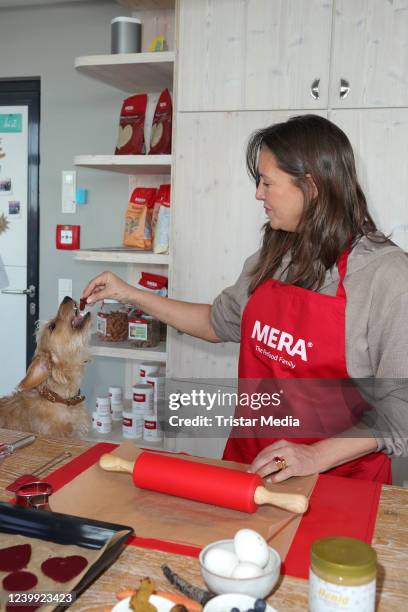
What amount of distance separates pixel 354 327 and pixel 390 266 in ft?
0.54

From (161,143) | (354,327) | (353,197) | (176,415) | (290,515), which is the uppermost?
(161,143)

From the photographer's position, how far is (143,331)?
2.75 meters

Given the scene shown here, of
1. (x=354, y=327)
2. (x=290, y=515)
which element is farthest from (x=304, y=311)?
(x=290, y=515)

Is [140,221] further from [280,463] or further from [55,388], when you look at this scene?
[280,463]

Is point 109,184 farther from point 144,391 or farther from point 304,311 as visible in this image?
point 304,311

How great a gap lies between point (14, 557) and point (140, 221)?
6.78 ft

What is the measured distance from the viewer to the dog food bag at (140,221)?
285 cm

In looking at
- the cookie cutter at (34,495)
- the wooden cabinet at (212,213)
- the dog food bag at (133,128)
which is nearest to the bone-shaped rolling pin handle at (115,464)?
the cookie cutter at (34,495)

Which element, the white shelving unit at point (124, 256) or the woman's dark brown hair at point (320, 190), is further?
the white shelving unit at point (124, 256)

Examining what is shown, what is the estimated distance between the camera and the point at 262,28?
239 cm

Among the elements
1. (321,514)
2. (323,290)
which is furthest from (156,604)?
(323,290)

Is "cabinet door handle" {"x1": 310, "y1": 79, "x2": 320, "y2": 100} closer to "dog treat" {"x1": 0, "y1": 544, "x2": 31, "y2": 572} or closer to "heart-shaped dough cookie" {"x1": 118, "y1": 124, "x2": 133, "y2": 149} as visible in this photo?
"heart-shaped dough cookie" {"x1": 118, "y1": 124, "x2": 133, "y2": 149}

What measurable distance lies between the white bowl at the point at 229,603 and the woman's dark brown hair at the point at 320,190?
90cm

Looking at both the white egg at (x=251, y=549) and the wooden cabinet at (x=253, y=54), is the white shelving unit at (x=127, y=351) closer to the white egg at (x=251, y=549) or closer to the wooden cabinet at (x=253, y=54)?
the wooden cabinet at (x=253, y=54)
